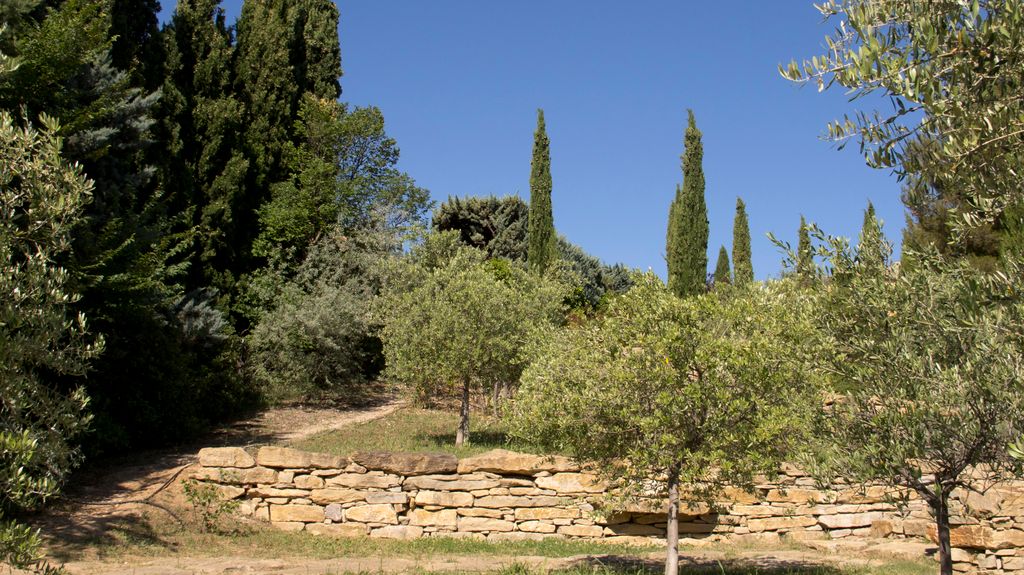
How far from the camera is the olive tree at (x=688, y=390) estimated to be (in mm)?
8297

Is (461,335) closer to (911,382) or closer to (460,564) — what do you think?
(460,564)

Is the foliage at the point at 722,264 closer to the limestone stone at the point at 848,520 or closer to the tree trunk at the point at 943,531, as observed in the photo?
the limestone stone at the point at 848,520

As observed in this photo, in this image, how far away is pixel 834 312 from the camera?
7172mm

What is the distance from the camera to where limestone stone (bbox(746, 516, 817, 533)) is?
1298cm

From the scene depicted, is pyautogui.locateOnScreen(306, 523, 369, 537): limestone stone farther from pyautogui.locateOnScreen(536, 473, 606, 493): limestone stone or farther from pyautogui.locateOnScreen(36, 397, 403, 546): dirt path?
pyautogui.locateOnScreen(536, 473, 606, 493): limestone stone

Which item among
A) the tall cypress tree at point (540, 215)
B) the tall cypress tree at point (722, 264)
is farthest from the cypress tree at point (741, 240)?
the tall cypress tree at point (540, 215)

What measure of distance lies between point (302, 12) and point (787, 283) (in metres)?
26.2

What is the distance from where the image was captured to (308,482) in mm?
12750

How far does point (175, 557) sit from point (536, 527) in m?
5.87

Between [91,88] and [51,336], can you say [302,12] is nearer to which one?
[91,88]

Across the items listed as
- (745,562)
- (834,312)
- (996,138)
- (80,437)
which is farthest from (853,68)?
(80,437)

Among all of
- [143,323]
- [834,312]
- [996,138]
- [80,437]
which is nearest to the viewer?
[996,138]

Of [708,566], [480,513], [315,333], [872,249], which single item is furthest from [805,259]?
[315,333]

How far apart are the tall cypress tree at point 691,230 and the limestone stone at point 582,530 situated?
A: 18576 mm
